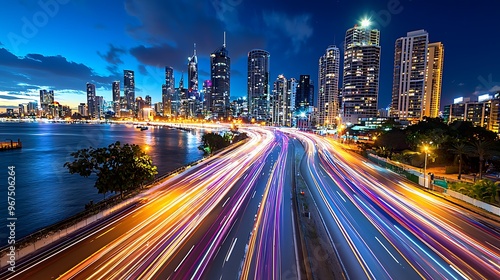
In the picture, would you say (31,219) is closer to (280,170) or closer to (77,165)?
(77,165)

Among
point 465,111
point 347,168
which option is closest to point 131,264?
point 347,168

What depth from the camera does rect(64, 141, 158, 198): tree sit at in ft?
79.7

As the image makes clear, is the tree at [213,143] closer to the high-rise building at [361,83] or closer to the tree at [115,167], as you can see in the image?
the tree at [115,167]

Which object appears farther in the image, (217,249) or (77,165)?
(77,165)

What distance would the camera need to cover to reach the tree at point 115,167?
24.3 m

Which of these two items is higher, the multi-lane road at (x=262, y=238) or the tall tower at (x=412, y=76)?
the tall tower at (x=412, y=76)

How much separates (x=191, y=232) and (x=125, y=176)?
11411 mm

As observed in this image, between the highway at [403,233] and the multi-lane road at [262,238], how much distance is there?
0.07 metres

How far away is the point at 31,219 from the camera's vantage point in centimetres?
2838

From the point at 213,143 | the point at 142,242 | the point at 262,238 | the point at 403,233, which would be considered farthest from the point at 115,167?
the point at 213,143

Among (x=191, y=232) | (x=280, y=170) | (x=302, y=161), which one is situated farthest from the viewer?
(x=302, y=161)

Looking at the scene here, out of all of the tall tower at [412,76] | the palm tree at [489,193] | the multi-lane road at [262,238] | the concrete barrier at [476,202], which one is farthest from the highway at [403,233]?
the tall tower at [412,76]

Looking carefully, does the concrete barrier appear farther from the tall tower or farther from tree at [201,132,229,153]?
the tall tower

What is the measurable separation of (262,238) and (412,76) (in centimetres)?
20535
